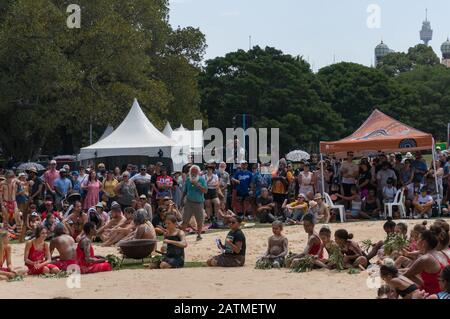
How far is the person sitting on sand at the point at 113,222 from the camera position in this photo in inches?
704

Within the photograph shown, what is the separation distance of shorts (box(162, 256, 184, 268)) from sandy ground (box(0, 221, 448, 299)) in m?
0.27

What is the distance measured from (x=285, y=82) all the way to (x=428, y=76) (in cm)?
2767

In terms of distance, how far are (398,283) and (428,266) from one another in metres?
0.56

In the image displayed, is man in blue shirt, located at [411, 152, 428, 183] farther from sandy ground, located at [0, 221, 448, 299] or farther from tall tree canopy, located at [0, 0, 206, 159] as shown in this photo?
tall tree canopy, located at [0, 0, 206, 159]

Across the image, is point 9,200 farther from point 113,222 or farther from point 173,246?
point 173,246

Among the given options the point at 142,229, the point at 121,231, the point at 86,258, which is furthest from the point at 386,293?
the point at 121,231

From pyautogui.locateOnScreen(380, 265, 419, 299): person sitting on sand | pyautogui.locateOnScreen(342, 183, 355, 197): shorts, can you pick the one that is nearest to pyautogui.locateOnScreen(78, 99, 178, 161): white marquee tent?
pyautogui.locateOnScreen(342, 183, 355, 197): shorts

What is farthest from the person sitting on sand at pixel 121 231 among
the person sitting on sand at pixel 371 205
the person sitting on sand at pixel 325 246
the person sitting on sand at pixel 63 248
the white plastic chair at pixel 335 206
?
the person sitting on sand at pixel 371 205

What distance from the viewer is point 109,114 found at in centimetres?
3994

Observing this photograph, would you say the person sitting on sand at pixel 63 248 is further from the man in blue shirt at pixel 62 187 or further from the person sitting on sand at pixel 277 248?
the man in blue shirt at pixel 62 187

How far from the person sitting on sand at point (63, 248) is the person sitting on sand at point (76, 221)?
123 inches

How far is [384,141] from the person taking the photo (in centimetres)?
2119
